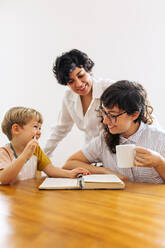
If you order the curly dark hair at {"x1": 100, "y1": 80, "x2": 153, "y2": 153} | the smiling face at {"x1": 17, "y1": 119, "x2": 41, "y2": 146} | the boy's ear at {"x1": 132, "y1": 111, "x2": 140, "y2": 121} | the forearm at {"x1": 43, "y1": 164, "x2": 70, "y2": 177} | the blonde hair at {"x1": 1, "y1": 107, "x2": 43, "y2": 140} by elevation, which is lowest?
the forearm at {"x1": 43, "y1": 164, "x2": 70, "y2": 177}

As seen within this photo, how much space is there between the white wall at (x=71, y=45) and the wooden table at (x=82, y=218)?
1.53m

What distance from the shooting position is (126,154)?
101 centimetres

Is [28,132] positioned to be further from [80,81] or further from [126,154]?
[126,154]

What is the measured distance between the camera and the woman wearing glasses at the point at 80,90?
1.59 metres

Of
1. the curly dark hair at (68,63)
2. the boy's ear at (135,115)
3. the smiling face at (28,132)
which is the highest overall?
the curly dark hair at (68,63)

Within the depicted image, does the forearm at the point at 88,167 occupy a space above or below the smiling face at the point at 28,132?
below

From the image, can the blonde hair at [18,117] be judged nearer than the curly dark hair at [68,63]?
Yes

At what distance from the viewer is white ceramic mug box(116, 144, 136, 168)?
1004 mm

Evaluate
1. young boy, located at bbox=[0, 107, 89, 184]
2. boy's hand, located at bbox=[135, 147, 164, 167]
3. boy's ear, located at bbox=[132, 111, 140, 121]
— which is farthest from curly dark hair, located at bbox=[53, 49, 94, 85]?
boy's hand, located at bbox=[135, 147, 164, 167]

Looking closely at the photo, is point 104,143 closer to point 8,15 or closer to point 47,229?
point 47,229

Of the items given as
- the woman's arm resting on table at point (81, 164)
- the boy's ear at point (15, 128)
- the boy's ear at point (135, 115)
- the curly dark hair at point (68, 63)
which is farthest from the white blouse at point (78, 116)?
the boy's ear at point (15, 128)

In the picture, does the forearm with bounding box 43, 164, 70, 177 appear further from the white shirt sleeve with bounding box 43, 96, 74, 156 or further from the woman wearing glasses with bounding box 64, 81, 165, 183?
the white shirt sleeve with bounding box 43, 96, 74, 156

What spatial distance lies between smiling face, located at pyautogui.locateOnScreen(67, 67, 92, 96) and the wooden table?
86 centimetres

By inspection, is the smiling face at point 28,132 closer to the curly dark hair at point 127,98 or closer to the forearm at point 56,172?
the forearm at point 56,172
